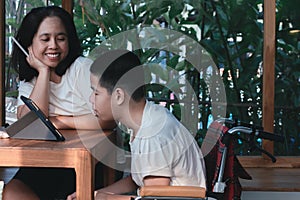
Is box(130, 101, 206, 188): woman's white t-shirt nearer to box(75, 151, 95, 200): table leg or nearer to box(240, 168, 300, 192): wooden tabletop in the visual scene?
box(75, 151, 95, 200): table leg

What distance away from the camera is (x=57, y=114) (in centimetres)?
298

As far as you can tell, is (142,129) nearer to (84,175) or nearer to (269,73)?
(84,175)

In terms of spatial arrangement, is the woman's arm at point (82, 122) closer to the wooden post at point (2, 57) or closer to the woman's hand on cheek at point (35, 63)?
the woman's hand on cheek at point (35, 63)

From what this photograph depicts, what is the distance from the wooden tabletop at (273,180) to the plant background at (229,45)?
23 cm

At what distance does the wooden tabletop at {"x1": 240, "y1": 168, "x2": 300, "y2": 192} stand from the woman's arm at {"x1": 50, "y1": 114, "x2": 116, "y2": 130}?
4.05 ft

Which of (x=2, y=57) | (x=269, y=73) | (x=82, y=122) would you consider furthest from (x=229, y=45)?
(x=82, y=122)

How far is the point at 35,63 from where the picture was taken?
3.02 metres

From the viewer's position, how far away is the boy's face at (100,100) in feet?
8.28

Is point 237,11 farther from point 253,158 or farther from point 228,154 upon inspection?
point 228,154

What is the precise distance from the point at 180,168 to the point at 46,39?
98cm

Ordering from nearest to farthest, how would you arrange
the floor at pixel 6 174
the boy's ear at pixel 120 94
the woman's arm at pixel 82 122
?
the boy's ear at pixel 120 94, the woman's arm at pixel 82 122, the floor at pixel 6 174

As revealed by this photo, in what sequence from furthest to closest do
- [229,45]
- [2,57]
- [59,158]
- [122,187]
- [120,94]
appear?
1. [229,45]
2. [2,57]
3. [122,187]
4. [120,94]
5. [59,158]

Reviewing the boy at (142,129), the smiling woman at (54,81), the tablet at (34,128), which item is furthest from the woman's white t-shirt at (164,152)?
the smiling woman at (54,81)

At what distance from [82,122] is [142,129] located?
534 millimetres
